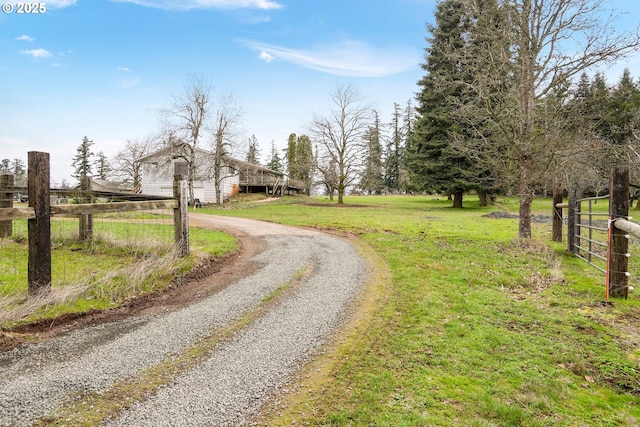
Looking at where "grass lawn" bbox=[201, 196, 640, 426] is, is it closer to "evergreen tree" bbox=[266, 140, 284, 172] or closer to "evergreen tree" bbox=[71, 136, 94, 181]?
"evergreen tree" bbox=[266, 140, 284, 172]

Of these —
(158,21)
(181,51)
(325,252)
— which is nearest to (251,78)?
(181,51)

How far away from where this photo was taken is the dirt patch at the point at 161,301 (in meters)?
3.63

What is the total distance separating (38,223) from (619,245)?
8176mm

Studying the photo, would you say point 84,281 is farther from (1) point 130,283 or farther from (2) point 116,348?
(2) point 116,348

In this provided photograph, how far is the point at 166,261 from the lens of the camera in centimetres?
609

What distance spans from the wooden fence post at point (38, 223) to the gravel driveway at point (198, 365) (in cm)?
125

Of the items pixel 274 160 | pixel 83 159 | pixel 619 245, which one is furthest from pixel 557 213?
pixel 83 159

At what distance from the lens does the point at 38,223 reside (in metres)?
4.34

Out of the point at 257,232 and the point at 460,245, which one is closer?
the point at 460,245

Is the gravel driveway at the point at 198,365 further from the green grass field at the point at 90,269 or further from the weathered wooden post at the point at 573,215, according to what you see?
the weathered wooden post at the point at 573,215

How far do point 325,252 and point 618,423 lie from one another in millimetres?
6352

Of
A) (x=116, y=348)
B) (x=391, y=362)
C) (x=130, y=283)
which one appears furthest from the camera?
(x=130, y=283)

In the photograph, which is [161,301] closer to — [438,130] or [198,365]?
[198,365]

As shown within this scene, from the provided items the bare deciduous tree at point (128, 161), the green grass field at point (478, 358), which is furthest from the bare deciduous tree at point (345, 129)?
the bare deciduous tree at point (128, 161)
